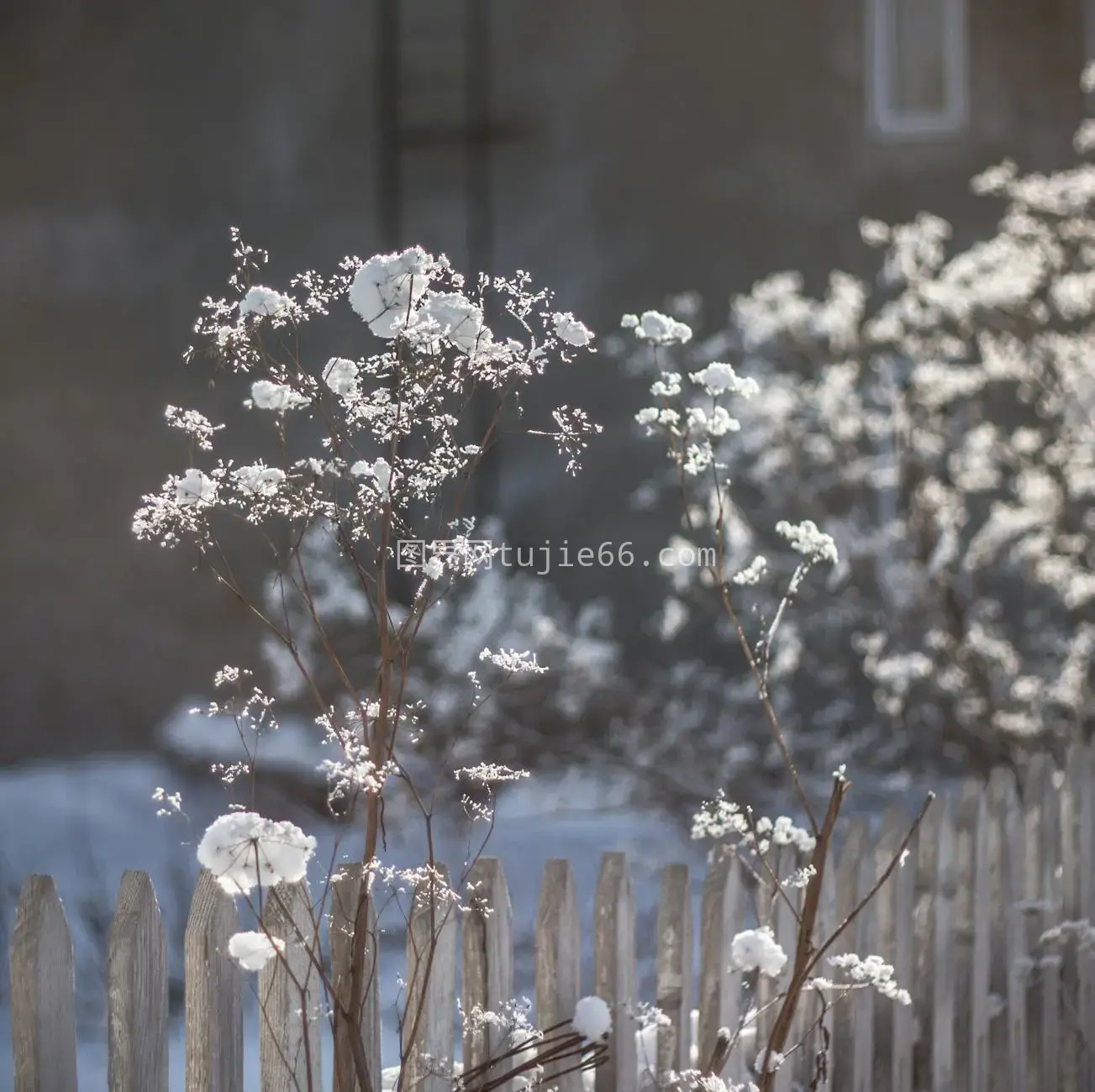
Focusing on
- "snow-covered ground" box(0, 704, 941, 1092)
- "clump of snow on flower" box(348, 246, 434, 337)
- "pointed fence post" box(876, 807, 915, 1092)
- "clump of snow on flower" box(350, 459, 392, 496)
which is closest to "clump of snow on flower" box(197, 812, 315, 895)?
"clump of snow on flower" box(350, 459, 392, 496)

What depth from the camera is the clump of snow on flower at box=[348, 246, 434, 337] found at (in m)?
1.17

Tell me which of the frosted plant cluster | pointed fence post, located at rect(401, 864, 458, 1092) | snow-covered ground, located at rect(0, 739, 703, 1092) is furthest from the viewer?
snow-covered ground, located at rect(0, 739, 703, 1092)

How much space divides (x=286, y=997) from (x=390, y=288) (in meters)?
0.81

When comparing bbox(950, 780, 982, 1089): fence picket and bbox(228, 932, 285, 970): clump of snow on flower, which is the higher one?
bbox(228, 932, 285, 970): clump of snow on flower

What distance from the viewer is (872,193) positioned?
4984mm

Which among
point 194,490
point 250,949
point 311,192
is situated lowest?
point 250,949

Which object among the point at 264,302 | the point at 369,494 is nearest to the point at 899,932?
the point at 369,494

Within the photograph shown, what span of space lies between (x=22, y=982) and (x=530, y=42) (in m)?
4.39

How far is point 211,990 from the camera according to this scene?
1.39 meters

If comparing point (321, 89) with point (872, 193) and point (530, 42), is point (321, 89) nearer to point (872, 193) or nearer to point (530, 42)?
point (530, 42)

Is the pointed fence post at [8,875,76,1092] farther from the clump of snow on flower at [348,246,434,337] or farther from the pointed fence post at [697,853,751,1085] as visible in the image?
the pointed fence post at [697,853,751,1085]

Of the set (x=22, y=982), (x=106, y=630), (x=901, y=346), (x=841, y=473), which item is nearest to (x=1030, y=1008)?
(x=22, y=982)

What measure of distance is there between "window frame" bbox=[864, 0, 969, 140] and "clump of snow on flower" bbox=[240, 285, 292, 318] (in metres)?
4.35

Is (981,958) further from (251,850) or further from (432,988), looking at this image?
(251,850)
